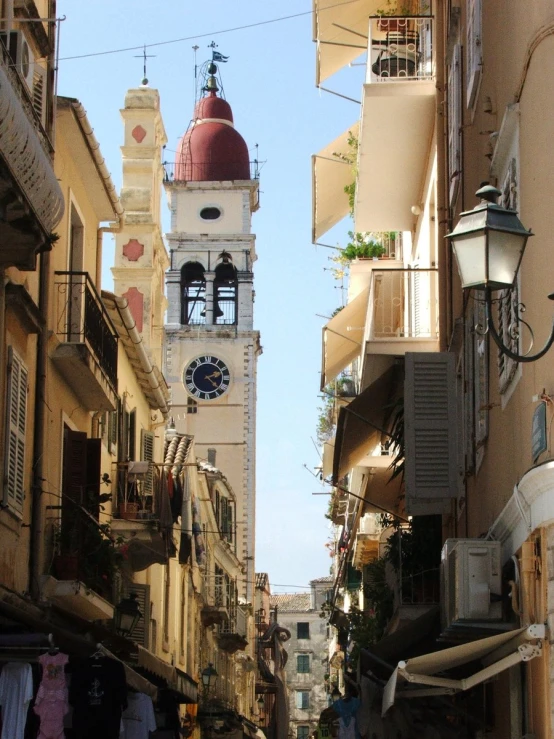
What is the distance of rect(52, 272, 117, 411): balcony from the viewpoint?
55.7 feet

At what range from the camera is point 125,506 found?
74.4 ft

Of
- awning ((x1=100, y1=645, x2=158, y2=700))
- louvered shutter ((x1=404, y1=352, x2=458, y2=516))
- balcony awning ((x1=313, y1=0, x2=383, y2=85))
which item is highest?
balcony awning ((x1=313, y1=0, x2=383, y2=85))

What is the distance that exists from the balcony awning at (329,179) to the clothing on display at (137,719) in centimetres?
897

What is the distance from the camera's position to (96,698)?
39.8 feet

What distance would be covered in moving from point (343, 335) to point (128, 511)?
4612 millimetres

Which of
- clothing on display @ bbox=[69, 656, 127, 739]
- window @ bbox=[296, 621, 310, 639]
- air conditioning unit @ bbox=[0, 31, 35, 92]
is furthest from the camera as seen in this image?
window @ bbox=[296, 621, 310, 639]

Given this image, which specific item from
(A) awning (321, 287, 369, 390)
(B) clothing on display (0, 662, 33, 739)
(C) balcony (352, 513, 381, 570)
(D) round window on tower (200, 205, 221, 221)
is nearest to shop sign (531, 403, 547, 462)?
(B) clothing on display (0, 662, 33, 739)

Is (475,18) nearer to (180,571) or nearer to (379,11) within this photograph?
(379,11)

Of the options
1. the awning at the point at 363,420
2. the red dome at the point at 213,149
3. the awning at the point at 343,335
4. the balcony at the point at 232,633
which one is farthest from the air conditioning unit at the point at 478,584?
the red dome at the point at 213,149

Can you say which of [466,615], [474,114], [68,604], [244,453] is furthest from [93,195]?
[244,453]

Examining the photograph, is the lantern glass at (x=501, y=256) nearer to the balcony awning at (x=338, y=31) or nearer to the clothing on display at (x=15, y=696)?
the clothing on display at (x=15, y=696)

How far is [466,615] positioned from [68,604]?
25.6 feet

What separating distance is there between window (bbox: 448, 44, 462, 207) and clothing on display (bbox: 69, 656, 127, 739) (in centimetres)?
582

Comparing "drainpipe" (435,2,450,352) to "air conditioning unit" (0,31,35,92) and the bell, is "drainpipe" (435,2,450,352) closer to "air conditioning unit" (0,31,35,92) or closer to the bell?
"air conditioning unit" (0,31,35,92)
